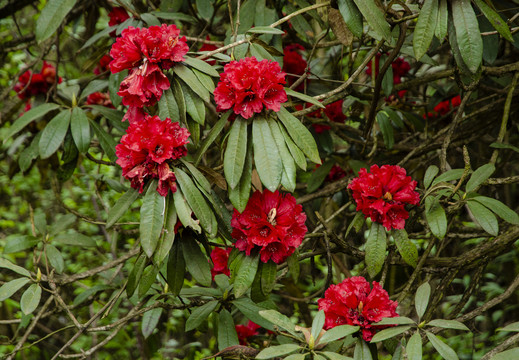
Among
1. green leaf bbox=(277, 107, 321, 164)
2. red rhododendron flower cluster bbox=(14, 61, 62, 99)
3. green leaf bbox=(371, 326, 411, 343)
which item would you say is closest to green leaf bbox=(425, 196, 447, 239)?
green leaf bbox=(371, 326, 411, 343)

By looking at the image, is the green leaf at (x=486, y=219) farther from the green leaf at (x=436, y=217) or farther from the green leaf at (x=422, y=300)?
the green leaf at (x=422, y=300)

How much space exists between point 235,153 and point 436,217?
1.95 ft

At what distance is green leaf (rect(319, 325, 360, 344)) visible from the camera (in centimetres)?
119

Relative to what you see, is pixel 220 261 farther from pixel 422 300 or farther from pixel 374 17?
pixel 374 17

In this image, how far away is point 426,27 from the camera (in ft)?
4.50

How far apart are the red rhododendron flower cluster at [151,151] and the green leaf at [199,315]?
25.1 inches

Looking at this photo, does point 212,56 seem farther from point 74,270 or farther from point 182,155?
point 74,270

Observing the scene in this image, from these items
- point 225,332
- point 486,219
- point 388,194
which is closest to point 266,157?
point 388,194

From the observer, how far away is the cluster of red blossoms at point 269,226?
1.32 m

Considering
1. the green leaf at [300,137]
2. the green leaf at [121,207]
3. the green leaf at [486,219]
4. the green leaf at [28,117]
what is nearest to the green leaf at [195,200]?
the green leaf at [121,207]

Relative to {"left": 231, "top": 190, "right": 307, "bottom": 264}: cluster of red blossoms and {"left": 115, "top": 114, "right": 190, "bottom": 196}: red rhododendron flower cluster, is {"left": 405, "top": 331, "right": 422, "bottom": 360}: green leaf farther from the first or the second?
{"left": 115, "top": 114, "right": 190, "bottom": 196}: red rhododendron flower cluster

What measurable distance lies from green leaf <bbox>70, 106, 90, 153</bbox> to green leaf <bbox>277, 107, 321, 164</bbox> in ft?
2.85

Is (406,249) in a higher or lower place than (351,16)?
lower

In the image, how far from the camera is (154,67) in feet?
4.16
